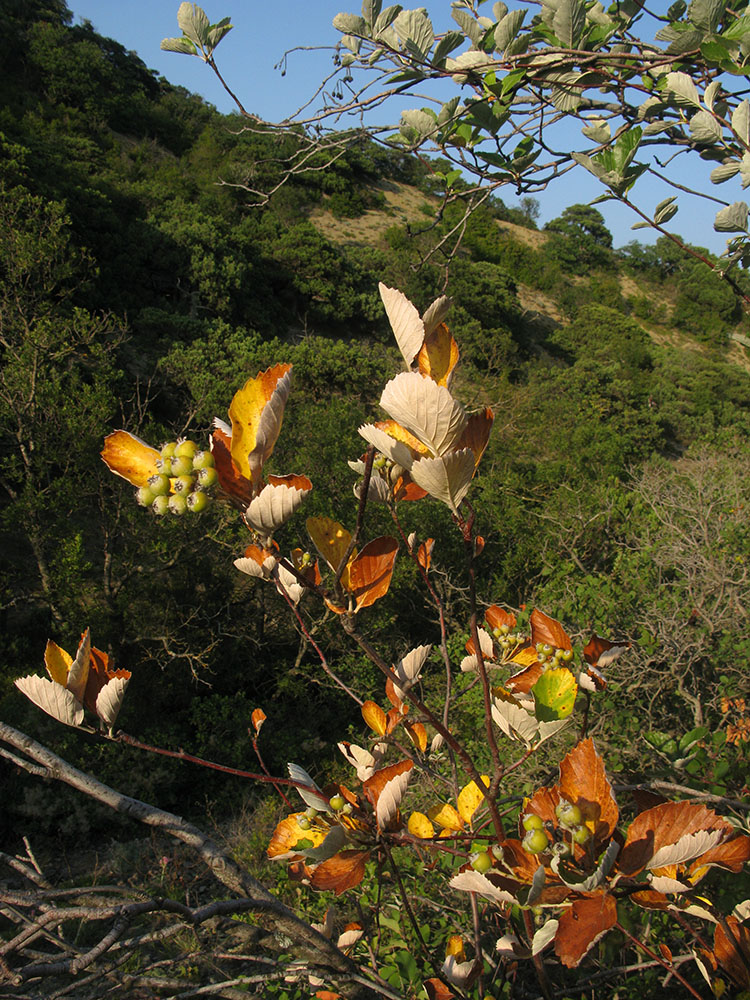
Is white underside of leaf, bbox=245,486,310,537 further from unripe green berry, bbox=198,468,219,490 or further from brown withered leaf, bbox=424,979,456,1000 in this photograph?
brown withered leaf, bbox=424,979,456,1000

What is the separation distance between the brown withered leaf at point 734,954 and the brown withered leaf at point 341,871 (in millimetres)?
473

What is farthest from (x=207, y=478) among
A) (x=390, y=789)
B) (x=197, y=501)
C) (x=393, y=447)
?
(x=390, y=789)

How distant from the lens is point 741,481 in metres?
5.74

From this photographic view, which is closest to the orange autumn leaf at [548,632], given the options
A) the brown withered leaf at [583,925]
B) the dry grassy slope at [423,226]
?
the brown withered leaf at [583,925]

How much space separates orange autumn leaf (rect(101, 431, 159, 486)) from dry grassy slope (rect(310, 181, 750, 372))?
18.2 metres

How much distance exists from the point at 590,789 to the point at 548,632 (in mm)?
285

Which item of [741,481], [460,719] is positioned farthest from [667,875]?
[741,481]

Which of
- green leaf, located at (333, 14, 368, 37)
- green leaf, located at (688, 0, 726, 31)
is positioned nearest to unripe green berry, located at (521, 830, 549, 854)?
green leaf, located at (688, 0, 726, 31)

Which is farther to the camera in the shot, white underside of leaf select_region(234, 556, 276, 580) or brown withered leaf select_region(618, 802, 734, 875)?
white underside of leaf select_region(234, 556, 276, 580)

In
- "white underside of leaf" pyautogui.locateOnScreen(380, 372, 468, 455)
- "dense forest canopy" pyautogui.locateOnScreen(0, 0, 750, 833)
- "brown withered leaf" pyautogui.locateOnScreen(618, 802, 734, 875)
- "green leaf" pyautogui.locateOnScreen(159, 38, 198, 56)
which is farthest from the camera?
"dense forest canopy" pyautogui.locateOnScreen(0, 0, 750, 833)

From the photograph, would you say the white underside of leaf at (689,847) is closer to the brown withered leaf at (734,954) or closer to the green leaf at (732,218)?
the brown withered leaf at (734,954)

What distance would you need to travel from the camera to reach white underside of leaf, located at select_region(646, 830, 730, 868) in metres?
0.51

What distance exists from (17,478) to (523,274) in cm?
2098

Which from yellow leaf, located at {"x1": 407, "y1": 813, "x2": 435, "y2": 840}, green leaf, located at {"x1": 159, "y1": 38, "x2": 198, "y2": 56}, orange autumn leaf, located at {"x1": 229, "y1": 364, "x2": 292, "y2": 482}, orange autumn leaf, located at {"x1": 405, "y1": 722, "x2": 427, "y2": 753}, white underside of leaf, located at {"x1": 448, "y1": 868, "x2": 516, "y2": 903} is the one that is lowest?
A: yellow leaf, located at {"x1": 407, "y1": 813, "x2": 435, "y2": 840}
